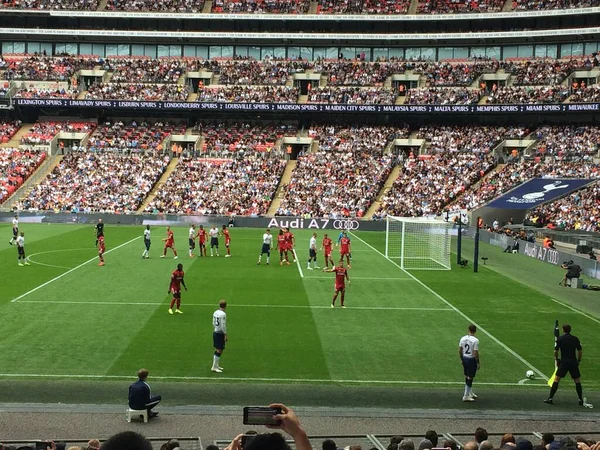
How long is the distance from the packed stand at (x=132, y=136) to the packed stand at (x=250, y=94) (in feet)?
15.5

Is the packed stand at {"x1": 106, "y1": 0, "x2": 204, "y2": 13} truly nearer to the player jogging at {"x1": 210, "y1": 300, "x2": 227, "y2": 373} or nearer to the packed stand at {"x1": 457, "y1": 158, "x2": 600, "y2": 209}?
the packed stand at {"x1": 457, "y1": 158, "x2": 600, "y2": 209}

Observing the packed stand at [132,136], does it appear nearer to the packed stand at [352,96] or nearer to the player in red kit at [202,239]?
the packed stand at [352,96]

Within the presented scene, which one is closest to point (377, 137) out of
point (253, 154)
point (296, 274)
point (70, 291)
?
point (253, 154)

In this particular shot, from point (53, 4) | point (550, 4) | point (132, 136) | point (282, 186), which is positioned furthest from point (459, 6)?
point (53, 4)

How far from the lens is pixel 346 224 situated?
60.0m

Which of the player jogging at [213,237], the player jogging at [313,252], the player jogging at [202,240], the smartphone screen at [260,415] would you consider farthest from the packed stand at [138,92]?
the smartphone screen at [260,415]

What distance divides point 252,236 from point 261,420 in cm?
4735

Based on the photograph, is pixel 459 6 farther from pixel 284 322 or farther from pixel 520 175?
pixel 284 322

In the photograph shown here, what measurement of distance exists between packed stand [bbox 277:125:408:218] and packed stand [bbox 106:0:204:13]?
70.9 feet

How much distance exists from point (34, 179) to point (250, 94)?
79.9 ft

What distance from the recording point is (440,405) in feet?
47.3

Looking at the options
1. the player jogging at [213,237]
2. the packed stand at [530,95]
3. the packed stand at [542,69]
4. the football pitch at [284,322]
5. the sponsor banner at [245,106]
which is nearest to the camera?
the football pitch at [284,322]

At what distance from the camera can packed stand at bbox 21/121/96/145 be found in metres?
75.2

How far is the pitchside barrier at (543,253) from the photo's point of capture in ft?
114
